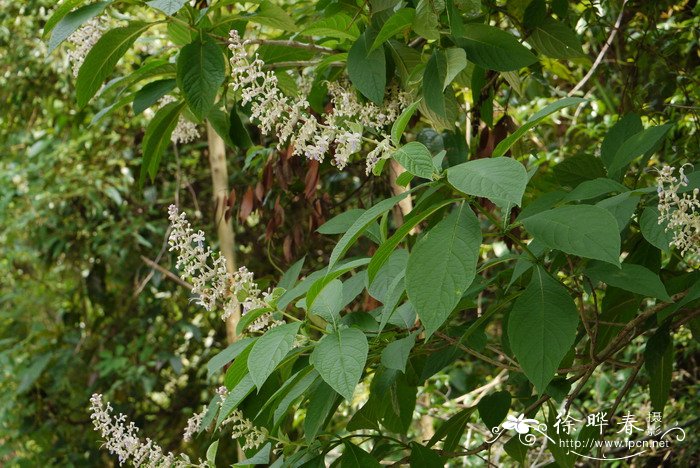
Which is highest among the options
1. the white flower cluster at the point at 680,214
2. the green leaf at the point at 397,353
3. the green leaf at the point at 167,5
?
the green leaf at the point at 167,5

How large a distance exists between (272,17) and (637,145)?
0.52 m

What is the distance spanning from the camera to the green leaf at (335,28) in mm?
1148

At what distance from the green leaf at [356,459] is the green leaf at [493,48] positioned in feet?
1.71

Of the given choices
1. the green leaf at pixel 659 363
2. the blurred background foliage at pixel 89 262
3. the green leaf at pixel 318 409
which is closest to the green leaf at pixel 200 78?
the green leaf at pixel 318 409

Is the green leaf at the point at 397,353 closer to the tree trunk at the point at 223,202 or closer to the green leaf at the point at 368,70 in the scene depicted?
the green leaf at the point at 368,70

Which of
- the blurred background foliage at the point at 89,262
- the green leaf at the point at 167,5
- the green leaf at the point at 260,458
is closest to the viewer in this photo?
the green leaf at the point at 167,5

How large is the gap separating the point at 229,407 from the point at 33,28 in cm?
273

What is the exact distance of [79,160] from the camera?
3.09 m

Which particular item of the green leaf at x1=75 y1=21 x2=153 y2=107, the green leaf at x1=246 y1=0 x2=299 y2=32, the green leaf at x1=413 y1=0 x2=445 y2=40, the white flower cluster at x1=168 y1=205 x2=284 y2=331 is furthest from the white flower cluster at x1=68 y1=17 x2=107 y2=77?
the green leaf at x1=413 y1=0 x2=445 y2=40

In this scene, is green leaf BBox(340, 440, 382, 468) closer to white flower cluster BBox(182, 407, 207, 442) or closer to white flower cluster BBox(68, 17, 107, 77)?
white flower cluster BBox(182, 407, 207, 442)

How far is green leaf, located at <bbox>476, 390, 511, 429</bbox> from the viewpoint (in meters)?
1.21

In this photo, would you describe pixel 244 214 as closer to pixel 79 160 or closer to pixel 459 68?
pixel 459 68

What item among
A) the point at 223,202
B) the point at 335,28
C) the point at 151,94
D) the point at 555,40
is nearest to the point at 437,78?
the point at 335,28

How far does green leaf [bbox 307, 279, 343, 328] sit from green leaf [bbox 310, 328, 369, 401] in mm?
44
